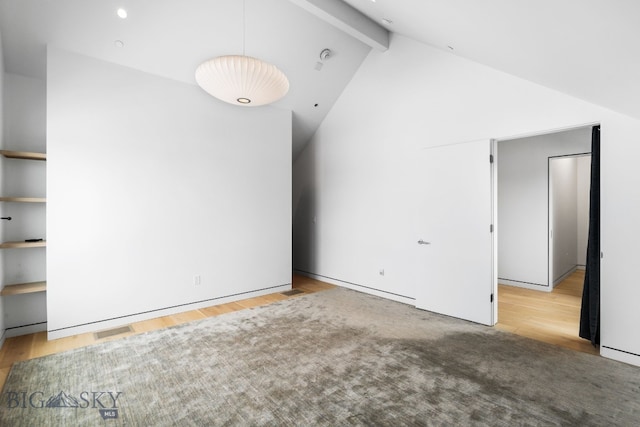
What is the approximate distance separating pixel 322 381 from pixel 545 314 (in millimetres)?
3334

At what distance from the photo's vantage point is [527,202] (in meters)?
5.44

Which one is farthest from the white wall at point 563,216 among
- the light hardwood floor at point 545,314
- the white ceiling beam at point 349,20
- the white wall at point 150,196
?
the white wall at point 150,196

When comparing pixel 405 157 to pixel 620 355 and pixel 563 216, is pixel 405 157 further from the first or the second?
pixel 563 216

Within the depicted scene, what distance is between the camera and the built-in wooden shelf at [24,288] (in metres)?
3.21

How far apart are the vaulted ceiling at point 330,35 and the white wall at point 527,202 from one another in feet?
8.97

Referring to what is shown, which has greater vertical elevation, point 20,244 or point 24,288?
point 20,244

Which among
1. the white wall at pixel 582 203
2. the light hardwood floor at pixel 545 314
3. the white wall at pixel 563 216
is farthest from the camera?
the white wall at pixel 582 203

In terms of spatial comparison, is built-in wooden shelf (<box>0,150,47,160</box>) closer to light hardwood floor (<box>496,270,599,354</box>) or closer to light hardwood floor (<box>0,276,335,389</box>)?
light hardwood floor (<box>0,276,335,389</box>)

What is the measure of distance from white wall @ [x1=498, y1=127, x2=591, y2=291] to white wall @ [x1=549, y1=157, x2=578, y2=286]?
0.45ft

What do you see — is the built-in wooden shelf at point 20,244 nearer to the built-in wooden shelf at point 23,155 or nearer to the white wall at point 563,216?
the built-in wooden shelf at point 23,155

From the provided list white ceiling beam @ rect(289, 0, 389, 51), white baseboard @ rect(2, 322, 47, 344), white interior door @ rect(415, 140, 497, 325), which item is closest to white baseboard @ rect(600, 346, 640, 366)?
white interior door @ rect(415, 140, 497, 325)

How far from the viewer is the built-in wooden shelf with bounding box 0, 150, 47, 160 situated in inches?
126

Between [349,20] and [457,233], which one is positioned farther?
[457,233]

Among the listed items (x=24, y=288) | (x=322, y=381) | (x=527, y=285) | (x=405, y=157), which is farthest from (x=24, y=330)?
(x=527, y=285)
